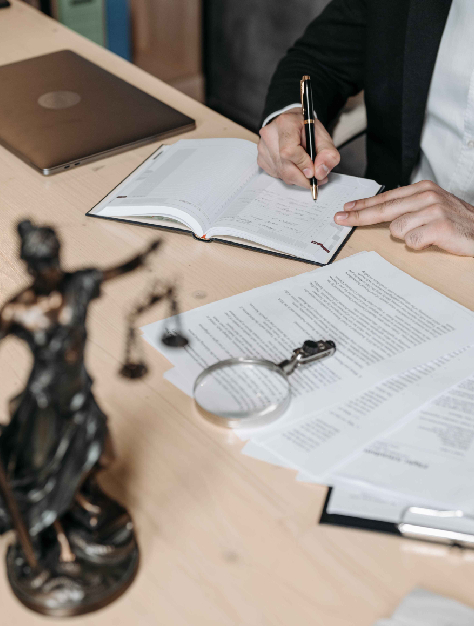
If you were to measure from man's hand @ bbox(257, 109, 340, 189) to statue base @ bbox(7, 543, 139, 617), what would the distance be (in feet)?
2.52

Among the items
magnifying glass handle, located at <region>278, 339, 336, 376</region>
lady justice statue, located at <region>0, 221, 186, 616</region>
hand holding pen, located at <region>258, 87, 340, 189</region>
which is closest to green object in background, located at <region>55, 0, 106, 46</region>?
hand holding pen, located at <region>258, 87, 340, 189</region>

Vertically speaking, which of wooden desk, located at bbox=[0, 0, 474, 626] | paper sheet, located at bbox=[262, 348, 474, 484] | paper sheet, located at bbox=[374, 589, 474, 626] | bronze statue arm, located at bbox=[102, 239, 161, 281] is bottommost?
wooden desk, located at bbox=[0, 0, 474, 626]

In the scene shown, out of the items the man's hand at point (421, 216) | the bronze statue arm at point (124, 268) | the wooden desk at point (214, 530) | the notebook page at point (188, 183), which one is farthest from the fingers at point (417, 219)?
the bronze statue arm at point (124, 268)

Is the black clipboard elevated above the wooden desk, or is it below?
above

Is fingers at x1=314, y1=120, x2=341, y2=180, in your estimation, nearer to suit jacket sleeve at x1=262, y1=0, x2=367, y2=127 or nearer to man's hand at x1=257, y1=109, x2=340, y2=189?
man's hand at x1=257, y1=109, x2=340, y2=189

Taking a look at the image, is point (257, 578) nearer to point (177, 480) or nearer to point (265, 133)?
point (177, 480)

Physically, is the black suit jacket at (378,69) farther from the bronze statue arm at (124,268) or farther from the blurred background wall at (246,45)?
the blurred background wall at (246,45)

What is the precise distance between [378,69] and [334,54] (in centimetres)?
16

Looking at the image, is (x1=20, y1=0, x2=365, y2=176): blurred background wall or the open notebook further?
(x1=20, y1=0, x2=365, y2=176): blurred background wall

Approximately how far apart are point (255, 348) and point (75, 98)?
0.85 metres

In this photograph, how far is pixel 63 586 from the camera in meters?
0.51

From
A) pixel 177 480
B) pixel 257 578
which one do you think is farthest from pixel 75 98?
pixel 257 578

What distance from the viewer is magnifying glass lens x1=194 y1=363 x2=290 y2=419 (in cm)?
68

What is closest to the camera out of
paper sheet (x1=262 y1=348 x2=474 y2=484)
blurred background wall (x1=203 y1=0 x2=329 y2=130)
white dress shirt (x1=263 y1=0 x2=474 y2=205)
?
paper sheet (x1=262 y1=348 x2=474 y2=484)
